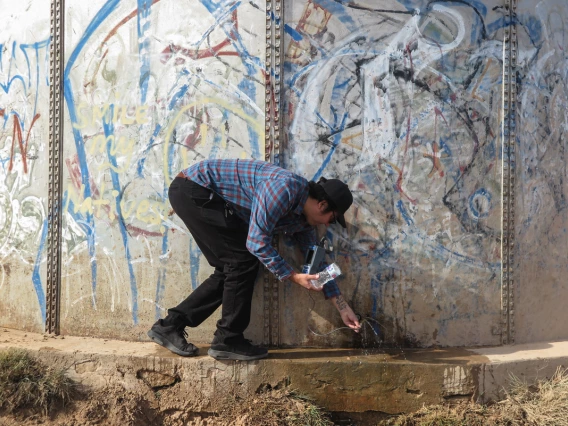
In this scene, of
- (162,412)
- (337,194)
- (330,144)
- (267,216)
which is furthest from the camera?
(330,144)

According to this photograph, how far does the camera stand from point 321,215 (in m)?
3.94

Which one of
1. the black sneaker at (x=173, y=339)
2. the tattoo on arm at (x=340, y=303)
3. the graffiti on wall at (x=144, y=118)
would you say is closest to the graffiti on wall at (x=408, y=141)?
the tattoo on arm at (x=340, y=303)

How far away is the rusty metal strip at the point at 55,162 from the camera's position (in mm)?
4641

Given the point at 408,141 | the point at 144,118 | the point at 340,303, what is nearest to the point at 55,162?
A: the point at 144,118

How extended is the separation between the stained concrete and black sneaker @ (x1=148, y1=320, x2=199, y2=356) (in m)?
0.06

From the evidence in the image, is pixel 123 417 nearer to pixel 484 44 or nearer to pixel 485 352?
pixel 485 352

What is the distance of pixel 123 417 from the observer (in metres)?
3.99

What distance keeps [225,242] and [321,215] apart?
674 mm

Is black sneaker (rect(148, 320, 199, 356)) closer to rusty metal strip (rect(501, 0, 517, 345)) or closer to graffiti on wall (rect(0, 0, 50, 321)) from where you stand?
graffiti on wall (rect(0, 0, 50, 321))

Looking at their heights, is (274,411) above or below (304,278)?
below

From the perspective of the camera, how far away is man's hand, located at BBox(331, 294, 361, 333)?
4180mm

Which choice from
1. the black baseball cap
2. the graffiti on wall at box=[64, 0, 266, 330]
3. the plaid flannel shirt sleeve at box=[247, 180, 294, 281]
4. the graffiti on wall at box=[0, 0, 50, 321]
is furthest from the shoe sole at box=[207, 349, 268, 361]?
the graffiti on wall at box=[0, 0, 50, 321]

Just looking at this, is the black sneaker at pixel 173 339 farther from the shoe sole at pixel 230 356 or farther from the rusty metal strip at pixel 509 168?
the rusty metal strip at pixel 509 168

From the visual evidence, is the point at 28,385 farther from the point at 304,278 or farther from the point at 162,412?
the point at 304,278
